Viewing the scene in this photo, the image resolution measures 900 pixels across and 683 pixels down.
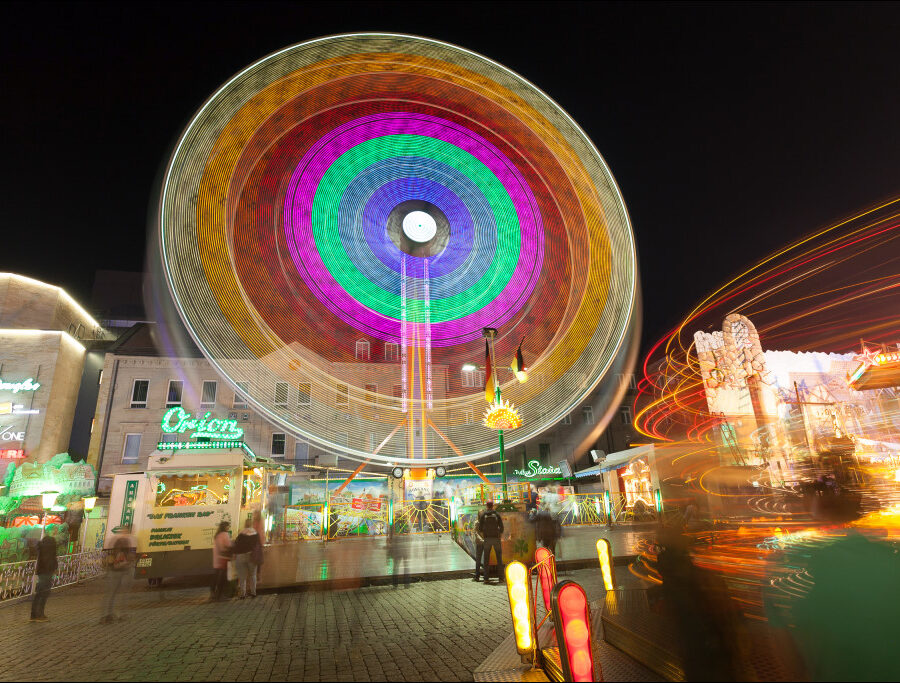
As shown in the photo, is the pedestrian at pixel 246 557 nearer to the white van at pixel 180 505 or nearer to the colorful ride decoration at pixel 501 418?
the white van at pixel 180 505

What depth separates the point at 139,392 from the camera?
29.0 meters

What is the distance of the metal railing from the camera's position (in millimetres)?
11094

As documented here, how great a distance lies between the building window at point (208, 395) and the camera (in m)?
29.6

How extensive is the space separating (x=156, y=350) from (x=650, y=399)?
124 ft

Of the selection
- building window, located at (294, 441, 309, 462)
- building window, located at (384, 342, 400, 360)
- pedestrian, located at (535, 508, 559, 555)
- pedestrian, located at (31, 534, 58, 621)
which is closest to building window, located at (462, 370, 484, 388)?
building window, located at (384, 342, 400, 360)

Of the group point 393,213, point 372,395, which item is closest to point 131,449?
point 372,395

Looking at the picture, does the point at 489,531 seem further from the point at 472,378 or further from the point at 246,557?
the point at 472,378

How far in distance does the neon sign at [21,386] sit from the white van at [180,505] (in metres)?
20.3

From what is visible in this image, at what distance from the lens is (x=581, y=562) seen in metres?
12.4

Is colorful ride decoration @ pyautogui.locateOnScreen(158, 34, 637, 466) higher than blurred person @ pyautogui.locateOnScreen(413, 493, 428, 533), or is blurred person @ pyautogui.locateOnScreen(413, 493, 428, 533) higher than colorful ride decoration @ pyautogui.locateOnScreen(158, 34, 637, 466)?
colorful ride decoration @ pyautogui.locateOnScreen(158, 34, 637, 466)

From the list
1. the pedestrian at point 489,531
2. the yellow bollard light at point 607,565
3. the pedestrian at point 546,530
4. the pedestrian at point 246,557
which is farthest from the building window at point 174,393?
the yellow bollard light at point 607,565

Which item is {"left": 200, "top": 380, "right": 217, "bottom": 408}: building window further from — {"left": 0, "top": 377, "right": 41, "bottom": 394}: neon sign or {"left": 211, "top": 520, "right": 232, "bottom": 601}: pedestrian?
{"left": 211, "top": 520, "right": 232, "bottom": 601}: pedestrian

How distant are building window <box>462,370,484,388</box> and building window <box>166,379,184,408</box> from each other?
57.0 feet

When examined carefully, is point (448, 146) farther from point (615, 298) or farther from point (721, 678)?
point (721, 678)
